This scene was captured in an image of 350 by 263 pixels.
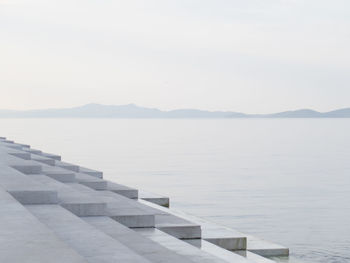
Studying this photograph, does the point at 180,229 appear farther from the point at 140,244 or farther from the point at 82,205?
the point at 140,244

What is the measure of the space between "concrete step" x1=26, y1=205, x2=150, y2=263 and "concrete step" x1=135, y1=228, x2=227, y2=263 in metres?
1.33

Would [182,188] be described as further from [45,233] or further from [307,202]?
[45,233]

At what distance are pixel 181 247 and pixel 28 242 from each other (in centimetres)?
312

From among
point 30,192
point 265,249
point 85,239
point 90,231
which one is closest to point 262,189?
point 265,249

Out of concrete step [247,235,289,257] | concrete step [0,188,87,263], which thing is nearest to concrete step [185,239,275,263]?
concrete step [247,235,289,257]

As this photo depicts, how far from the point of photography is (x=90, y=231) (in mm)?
8039

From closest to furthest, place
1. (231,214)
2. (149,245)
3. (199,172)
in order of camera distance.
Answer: (149,245)
(231,214)
(199,172)

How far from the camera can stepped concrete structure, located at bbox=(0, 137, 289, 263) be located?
6695mm

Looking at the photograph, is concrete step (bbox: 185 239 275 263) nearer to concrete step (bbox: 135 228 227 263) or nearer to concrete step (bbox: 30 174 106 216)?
concrete step (bbox: 135 228 227 263)

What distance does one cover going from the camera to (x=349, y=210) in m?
23.5

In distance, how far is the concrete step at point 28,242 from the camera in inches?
239

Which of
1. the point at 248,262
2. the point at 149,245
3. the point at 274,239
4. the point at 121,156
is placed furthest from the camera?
the point at 121,156

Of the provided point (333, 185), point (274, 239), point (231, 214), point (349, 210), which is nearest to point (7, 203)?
point (274, 239)

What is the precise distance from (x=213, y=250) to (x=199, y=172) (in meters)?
28.2
